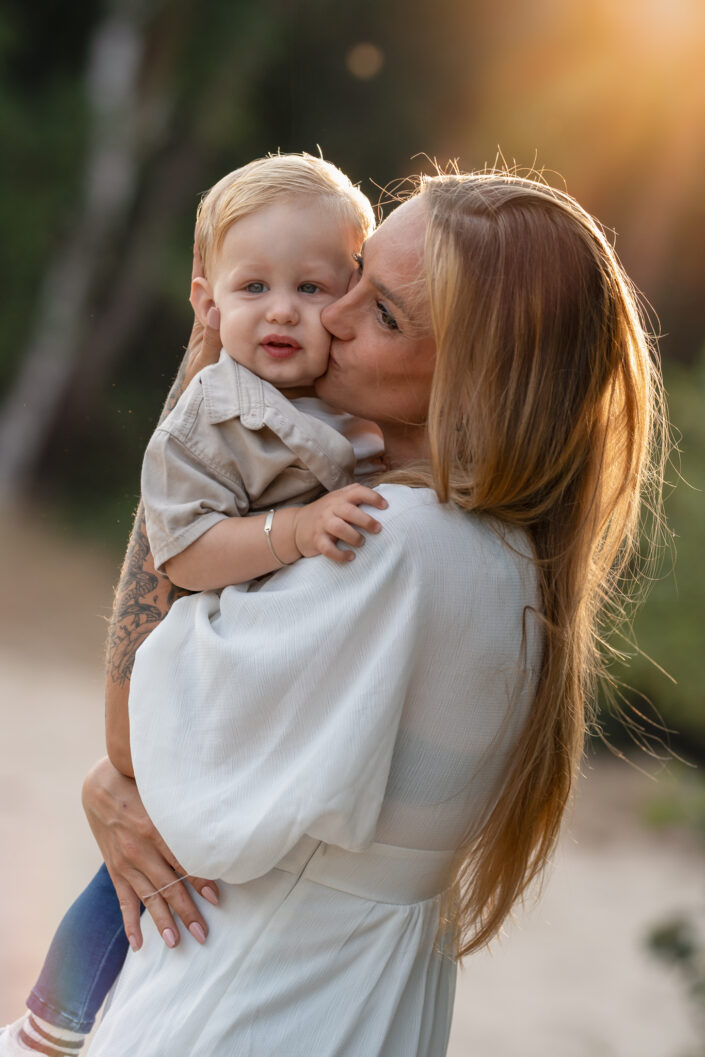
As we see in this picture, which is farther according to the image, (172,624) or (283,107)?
(283,107)

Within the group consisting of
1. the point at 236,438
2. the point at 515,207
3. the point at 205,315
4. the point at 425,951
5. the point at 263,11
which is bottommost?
the point at 425,951

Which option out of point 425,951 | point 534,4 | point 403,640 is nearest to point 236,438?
point 403,640

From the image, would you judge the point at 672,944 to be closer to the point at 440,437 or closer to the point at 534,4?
the point at 440,437

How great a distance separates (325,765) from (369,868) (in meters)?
0.18

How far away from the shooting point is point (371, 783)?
3.79ft

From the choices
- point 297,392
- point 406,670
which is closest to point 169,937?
point 406,670

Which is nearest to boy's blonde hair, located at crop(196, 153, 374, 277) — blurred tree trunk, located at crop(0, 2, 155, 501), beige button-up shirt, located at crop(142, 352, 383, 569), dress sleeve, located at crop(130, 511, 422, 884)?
beige button-up shirt, located at crop(142, 352, 383, 569)

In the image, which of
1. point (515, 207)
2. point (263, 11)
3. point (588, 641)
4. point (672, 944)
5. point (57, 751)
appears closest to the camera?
point (515, 207)

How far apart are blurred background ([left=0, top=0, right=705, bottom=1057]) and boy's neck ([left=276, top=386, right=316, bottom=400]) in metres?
2.10

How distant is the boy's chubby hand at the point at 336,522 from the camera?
3.81 feet

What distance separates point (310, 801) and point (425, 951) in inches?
12.6

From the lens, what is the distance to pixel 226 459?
51.3 inches

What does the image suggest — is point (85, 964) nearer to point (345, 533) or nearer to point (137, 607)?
point (137, 607)

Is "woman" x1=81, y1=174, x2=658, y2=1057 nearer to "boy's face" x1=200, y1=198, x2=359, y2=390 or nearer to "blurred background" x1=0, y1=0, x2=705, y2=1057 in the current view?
"boy's face" x1=200, y1=198, x2=359, y2=390
